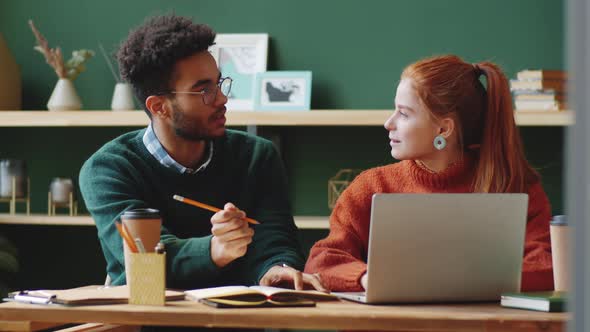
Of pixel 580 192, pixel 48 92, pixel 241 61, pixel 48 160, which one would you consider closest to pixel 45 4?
pixel 48 92

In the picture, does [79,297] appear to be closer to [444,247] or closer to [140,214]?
[140,214]

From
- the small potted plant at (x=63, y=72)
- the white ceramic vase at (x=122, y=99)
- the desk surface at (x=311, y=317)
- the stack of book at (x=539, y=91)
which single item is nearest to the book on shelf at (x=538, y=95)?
the stack of book at (x=539, y=91)

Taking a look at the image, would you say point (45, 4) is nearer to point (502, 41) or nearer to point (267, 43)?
point (267, 43)

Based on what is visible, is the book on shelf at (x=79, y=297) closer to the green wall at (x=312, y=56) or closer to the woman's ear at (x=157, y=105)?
the woman's ear at (x=157, y=105)

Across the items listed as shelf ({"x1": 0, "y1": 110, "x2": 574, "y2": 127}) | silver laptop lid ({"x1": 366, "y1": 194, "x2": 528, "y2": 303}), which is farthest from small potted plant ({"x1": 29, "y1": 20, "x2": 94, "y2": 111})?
silver laptop lid ({"x1": 366, "y1": 194, "x2": 528, "y2": 303})

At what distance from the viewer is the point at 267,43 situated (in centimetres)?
386

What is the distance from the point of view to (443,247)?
145 centimetres

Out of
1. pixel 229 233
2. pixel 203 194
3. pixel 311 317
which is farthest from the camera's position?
pixel 203 194

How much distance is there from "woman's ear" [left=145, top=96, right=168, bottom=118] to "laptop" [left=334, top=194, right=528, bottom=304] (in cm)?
94

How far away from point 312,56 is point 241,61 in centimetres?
31

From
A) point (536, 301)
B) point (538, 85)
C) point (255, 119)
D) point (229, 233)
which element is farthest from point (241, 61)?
point (536, 301)

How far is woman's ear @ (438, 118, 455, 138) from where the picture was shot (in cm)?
202

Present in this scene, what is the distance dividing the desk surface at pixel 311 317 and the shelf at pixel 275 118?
2.13 metres

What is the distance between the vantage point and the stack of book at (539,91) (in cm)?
344
